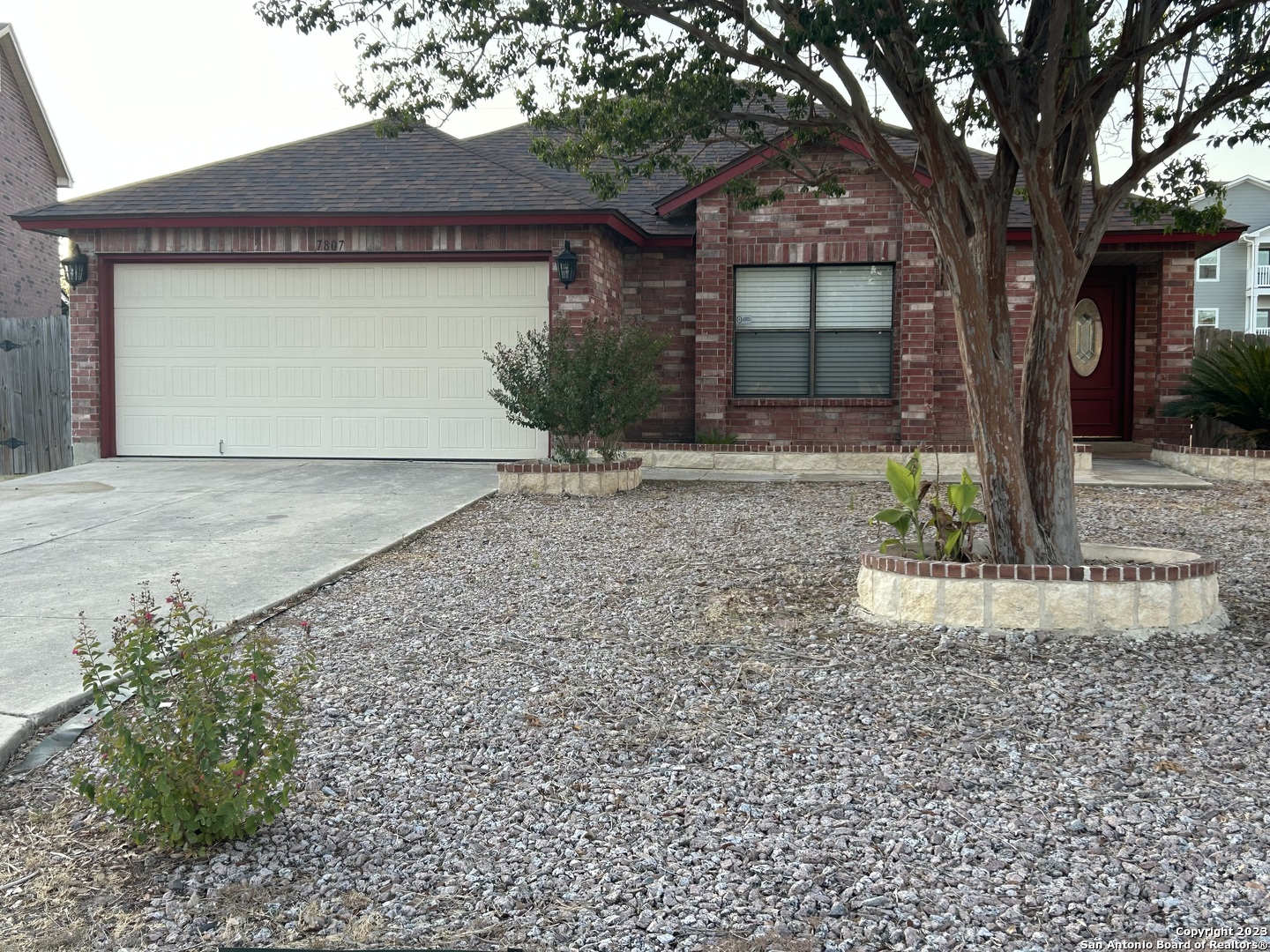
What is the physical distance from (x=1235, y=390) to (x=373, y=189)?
33.1 feet

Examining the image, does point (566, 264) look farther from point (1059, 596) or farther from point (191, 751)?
point (191, 751)

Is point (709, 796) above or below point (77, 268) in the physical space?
below

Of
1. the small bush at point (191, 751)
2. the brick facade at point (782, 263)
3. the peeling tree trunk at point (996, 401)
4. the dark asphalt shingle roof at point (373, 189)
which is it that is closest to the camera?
the small bush at point (191, 751)

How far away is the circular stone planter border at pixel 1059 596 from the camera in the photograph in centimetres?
553

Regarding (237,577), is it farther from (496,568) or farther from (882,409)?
(882,409)

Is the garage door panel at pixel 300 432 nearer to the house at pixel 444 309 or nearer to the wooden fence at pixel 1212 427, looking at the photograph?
the house at pixel 444 309

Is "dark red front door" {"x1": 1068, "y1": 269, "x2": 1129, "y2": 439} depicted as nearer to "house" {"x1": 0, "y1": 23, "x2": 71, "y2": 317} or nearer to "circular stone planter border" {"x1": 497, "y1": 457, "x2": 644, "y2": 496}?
"circular stone planter border" {"x1": 497, "y1": 457, "x2": 644, "y2": 496}

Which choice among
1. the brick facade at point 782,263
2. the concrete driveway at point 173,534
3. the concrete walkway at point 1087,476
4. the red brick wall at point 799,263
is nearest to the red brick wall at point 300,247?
the brick facade at point 782,263

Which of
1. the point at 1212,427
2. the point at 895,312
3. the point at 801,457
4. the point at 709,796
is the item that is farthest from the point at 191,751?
the point at 1212,427

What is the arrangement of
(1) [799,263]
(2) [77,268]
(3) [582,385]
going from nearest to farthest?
1. (3) [582,385]
2. (2) [77,268]
3. (1) [799,263]

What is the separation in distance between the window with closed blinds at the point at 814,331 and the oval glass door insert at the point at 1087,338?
322cm

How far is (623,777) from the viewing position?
3.85 meters

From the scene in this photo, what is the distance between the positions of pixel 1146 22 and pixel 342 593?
5.43 m

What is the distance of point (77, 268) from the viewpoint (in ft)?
41.6
